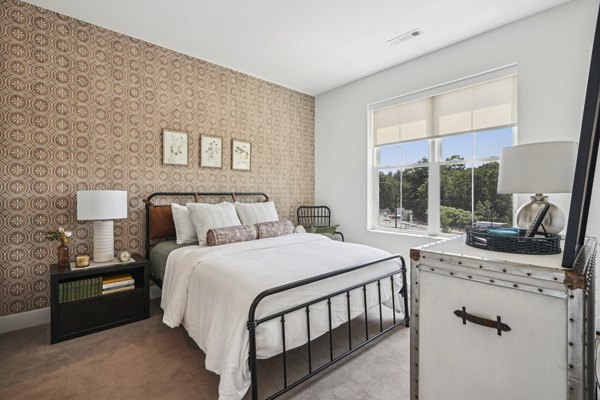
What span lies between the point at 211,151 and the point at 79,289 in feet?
6.82

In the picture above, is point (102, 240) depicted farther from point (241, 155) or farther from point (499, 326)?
point (499, 326)

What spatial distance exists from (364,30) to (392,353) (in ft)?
10.2

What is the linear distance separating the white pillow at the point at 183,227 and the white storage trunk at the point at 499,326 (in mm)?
2514

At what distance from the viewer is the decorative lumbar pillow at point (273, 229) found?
125 inches

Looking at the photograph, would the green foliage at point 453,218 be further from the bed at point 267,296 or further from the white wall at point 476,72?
the bed at point 267,296

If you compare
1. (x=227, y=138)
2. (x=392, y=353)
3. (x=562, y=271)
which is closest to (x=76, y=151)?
(x=227, y=138)

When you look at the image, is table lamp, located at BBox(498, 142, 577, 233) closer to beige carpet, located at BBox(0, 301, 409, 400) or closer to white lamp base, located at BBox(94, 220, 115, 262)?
beige carpet, located at BBox(0, 301, 409, 400)

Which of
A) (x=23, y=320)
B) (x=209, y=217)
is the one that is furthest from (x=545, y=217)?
(x=23, y=320)

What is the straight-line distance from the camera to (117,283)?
2.64 metres

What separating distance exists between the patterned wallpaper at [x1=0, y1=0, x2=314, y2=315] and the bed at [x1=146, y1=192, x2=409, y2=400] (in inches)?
39.8

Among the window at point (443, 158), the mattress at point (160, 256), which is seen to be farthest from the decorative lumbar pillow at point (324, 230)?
the mattress at point (160, 256)

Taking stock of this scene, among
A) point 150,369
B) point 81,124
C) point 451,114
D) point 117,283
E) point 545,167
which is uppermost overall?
point 451,114

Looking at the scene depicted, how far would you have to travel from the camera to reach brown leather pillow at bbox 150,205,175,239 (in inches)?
126

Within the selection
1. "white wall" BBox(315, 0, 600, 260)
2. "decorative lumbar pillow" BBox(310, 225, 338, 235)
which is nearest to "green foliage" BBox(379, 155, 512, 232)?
"white wall" BBox(315, 0, 600, 260)
